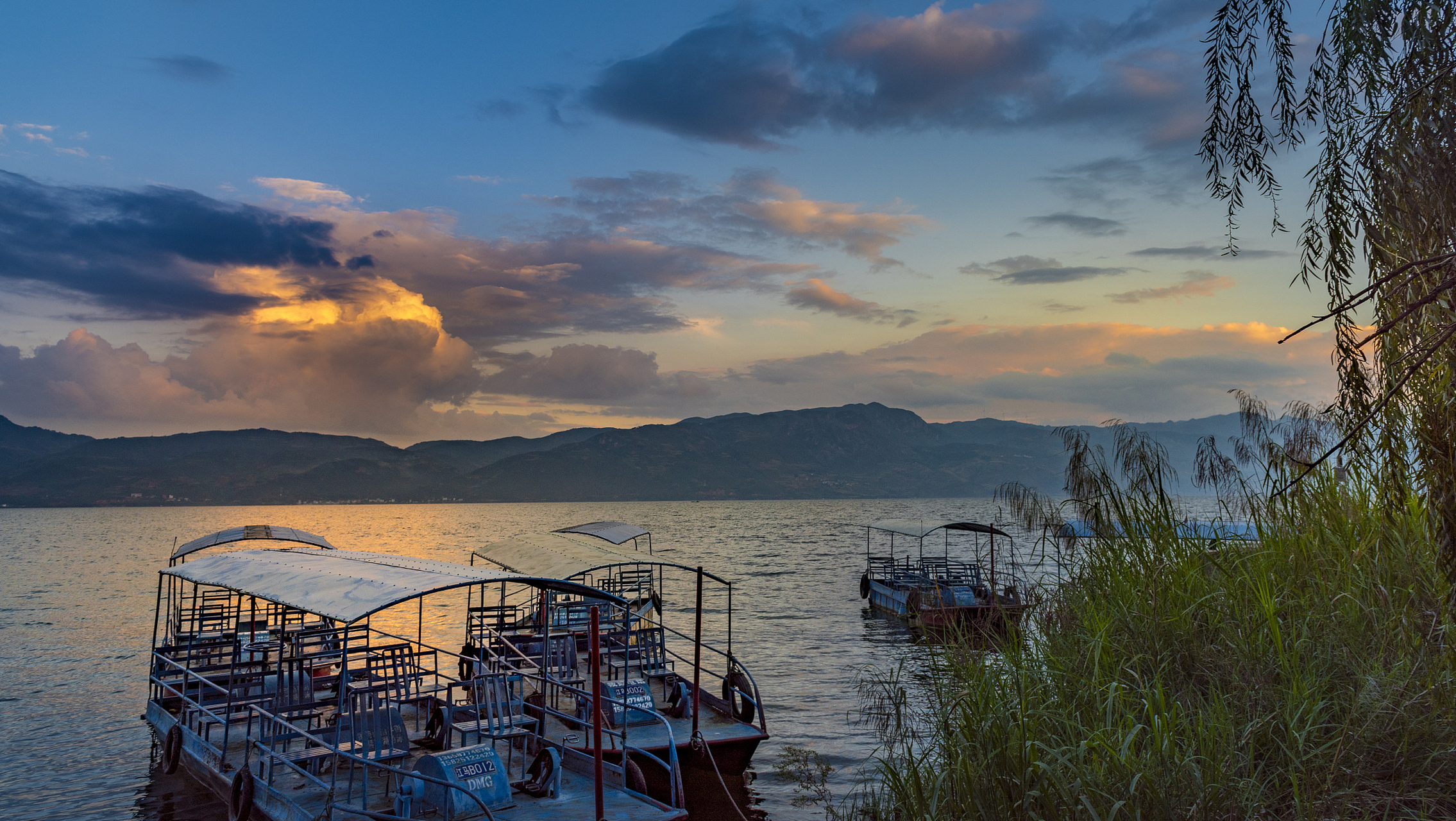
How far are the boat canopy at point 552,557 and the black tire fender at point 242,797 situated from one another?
989 cm

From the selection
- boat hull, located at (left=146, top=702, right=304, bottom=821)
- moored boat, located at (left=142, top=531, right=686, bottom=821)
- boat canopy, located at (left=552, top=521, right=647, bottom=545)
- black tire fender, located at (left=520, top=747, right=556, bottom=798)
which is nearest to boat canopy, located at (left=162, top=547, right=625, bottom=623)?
moored boat, located at (left=142, top=531, right=686, bottom=821)

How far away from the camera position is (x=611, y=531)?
30.6 m

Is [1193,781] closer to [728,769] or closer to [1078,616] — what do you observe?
[1078,616]

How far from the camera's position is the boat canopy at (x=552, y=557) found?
22.2 meters

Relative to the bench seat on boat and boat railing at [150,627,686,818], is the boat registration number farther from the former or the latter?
the bench seat on boat

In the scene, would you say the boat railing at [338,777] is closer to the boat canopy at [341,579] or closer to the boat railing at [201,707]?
the boat railing at [201,707]

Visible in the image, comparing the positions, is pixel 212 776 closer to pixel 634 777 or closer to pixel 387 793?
pixel 387 793

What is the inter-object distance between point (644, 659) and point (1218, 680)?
1458 cm

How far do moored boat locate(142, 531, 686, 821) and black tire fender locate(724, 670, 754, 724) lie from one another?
100 inches

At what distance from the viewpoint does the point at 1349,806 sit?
6.03 m

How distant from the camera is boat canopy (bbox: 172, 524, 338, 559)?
2330cm

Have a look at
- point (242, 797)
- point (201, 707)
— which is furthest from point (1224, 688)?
point (201, 707)

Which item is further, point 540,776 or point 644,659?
point 644,659

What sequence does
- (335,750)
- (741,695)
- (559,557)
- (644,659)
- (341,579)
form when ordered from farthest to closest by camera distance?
(559,557), (644,659), (741,695), (341,579), (335,750)
